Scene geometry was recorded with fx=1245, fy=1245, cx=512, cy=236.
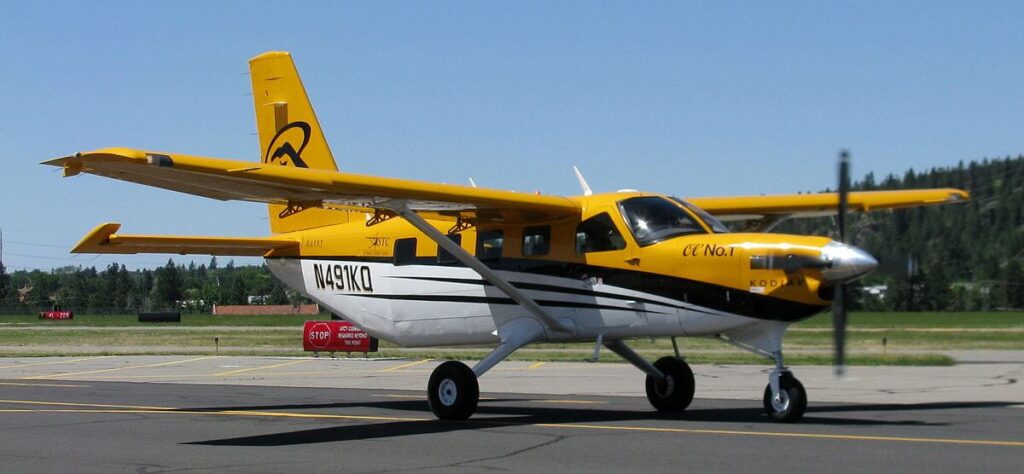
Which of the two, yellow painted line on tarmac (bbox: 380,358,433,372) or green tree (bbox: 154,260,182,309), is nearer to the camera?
yellow painted line on tarmac (bbox: 380,358,433,372)

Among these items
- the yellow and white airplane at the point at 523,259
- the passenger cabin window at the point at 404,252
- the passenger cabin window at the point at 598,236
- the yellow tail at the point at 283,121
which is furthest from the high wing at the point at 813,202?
the yellow tail at the point at 283,121

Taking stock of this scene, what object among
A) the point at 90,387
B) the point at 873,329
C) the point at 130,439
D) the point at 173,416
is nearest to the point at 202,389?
the point at 90,387

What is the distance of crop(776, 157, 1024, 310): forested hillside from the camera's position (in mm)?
15641

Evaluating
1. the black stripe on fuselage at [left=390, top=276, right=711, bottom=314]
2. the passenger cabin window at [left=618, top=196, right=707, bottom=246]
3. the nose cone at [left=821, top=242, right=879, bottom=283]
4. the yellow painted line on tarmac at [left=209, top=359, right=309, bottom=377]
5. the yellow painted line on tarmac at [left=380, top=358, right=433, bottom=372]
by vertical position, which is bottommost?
the yellow painted line on tarmac at [left=209, top=359, right=309, bottom=377]

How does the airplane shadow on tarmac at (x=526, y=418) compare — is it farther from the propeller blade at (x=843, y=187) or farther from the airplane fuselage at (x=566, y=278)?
the propeller blade at (x=843, y=187)

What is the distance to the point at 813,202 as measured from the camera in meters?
A: 18.4

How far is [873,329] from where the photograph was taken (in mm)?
49125

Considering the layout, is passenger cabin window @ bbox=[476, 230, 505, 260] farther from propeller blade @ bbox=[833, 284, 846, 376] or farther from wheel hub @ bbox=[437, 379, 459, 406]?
propeller blade @ bbox=[833, 284, 846, 376]

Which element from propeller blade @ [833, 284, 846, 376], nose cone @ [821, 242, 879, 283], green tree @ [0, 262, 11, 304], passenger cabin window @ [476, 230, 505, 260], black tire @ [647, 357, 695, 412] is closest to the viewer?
nose cone @ [821, 242, 879, 283]

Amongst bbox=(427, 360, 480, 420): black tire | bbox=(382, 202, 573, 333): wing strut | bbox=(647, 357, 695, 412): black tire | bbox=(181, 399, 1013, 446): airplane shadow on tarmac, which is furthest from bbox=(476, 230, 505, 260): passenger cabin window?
bbox=(647, 357, 695, 412): black tire

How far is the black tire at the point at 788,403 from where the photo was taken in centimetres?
1429

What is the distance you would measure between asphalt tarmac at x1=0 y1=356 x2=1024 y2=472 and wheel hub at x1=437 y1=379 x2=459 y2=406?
0.37 m

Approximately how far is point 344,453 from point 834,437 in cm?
500

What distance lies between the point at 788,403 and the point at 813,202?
4.91 meters
